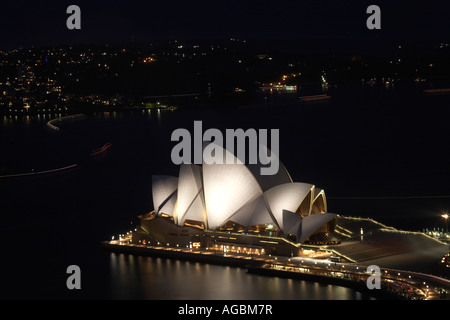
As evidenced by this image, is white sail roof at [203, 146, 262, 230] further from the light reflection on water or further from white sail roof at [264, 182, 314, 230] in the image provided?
the light reflection on water

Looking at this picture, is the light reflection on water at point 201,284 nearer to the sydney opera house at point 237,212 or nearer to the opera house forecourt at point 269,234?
the opera house forecourt at point 269,234

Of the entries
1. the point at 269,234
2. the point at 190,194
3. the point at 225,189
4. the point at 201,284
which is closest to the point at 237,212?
the point at 225,189

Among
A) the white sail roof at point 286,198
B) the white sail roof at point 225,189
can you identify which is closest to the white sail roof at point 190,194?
the white sail roof at point 225,189

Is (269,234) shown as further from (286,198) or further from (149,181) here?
(149,181)

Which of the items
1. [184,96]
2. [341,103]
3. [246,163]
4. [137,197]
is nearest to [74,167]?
[137,197]

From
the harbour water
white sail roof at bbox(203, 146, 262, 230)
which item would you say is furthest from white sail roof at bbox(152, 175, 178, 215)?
the harbour water
